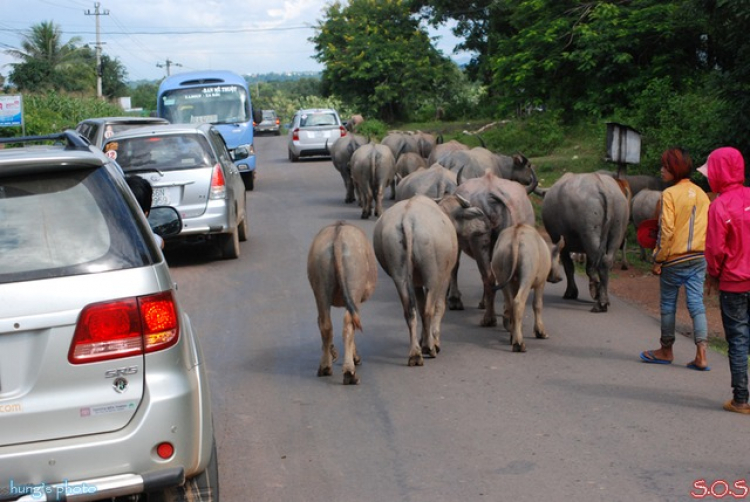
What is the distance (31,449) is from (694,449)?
4248 mm

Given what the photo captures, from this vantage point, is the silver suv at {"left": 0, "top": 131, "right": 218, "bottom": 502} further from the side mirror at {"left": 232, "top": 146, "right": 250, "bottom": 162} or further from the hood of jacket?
the side mirror at {"left": 232, "top": 146, "right": 250, "bottom": 162}

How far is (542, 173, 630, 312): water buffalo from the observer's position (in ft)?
36.5

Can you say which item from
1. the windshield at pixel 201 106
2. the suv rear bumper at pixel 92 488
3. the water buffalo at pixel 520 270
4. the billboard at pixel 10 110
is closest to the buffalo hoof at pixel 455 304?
the water buffalo at pixel 520 270

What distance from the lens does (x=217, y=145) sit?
15086mm

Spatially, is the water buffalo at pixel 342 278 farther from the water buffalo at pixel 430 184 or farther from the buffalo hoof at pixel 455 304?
the water buffalo at pixel 430 184

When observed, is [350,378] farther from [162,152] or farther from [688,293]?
[162,152]

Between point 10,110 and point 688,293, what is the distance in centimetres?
1957

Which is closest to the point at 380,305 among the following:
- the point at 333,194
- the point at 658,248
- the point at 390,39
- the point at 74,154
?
the point at 658,248

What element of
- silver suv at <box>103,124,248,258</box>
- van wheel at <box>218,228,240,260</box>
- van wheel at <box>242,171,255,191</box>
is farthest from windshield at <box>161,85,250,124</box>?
silver suv at <box>103,124,248,258</box>

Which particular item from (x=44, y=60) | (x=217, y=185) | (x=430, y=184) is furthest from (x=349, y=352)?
(x=44, y=60)

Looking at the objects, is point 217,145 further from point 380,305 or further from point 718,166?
point 718,166

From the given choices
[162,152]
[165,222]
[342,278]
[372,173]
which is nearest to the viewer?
[165,222]

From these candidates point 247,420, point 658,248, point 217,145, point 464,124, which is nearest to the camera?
point 247,420

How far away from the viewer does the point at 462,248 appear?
1103 cm
